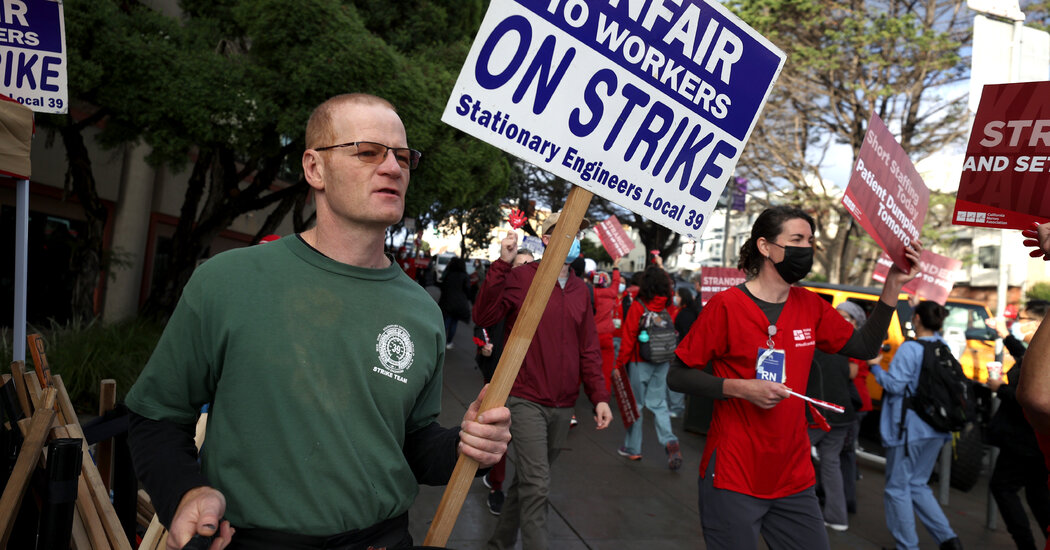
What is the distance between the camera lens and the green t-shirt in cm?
170

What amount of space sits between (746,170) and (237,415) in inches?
877

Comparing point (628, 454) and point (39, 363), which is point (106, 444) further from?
point (628, 454)

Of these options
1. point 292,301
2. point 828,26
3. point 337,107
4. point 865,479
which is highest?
point 828,26

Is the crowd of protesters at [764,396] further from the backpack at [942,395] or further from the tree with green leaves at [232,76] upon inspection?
the tree with green leaves at [232,76]

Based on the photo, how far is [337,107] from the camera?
1.95 m

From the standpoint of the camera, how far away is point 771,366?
3.15 metres

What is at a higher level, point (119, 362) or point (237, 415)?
point (237, 415)

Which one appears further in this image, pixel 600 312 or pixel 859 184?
pixel 600 312

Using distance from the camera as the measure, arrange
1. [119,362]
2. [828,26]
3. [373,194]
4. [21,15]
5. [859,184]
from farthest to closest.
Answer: [828,26], [119,362], [21,15], [859,184], [373,194]

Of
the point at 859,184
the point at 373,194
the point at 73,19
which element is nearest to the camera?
the point at 373,194

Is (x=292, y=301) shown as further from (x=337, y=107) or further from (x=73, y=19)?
(x=73, y=19)

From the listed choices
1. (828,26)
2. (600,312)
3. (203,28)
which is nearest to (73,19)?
(203,28)

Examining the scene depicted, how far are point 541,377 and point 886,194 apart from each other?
216cm

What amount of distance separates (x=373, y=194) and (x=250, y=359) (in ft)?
1.70
